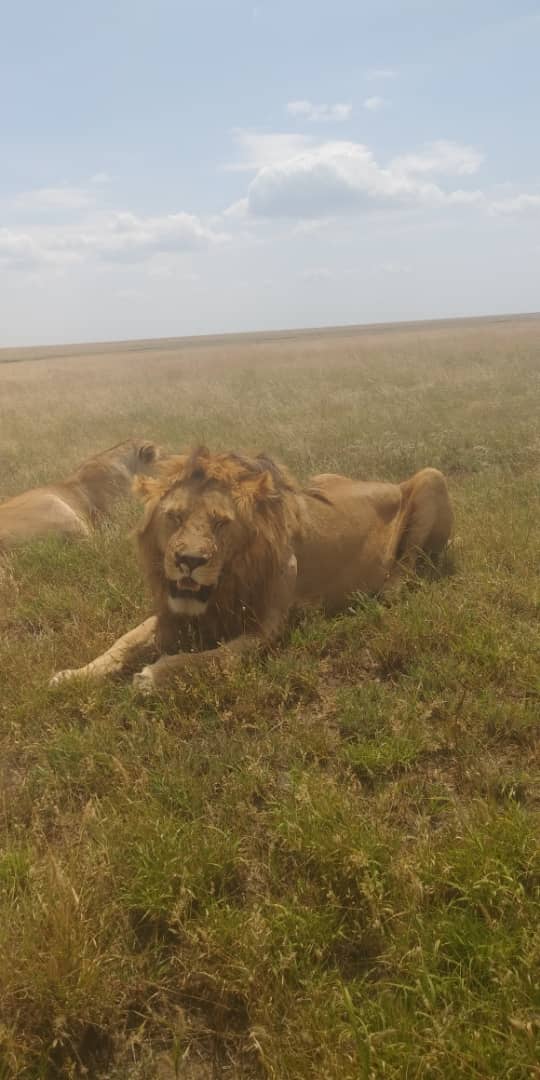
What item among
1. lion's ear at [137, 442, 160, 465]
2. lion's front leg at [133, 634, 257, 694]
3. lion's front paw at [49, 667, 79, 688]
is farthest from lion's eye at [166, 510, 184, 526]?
lion's ear at [137, 442, 160, 465]

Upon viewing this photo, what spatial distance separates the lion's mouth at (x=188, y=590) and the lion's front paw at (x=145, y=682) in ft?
1.48

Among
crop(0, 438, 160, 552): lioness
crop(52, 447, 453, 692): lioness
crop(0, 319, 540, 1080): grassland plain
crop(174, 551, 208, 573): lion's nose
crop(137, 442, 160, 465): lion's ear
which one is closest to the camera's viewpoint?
crop(0, 319, 540, 1080): grassland plain

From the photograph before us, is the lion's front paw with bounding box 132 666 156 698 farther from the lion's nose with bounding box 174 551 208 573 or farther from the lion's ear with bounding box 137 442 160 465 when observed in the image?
the lion's ear with bounding box 137 442 160 465

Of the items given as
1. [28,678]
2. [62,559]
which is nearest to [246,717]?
[28,678]

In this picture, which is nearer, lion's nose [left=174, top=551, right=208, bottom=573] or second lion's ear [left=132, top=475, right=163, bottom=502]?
lion's nose [left=174, top=551, right=208, bottom=573]

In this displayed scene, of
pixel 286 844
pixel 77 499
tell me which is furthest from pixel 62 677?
pixel 77 499

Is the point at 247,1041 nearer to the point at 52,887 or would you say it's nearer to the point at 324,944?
the point at 324,944

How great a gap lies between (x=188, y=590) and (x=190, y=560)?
199mm

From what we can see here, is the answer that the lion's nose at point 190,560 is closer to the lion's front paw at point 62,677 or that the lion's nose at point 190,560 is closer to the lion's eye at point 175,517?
the lion's eye at point 175,517

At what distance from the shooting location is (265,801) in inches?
115

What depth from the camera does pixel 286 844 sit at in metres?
2.62

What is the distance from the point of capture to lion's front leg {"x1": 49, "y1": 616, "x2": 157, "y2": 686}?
3.88 metres

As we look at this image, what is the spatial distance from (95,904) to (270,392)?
16.6 meters

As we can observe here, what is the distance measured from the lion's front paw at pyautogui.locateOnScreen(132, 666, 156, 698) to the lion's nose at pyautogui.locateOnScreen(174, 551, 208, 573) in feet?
2.21
